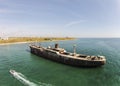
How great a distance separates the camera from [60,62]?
50.8 metres

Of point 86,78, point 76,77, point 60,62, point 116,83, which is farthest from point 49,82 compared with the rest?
point 60,62

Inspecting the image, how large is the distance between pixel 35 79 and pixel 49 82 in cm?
433

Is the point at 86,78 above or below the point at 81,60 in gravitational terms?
below

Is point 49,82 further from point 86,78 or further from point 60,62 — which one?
point 60,62

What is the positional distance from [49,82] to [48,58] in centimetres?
3031

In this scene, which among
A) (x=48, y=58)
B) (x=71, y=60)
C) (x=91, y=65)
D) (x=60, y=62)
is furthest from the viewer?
(x=48, y=58)

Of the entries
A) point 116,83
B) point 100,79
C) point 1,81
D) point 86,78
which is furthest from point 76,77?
point 1,81

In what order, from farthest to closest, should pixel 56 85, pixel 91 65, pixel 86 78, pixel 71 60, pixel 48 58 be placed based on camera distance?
pixel 48 58
pixel 71 60
pixel 91 65
pixel 86 78
pixel 56 85

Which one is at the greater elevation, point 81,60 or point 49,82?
point 81,60

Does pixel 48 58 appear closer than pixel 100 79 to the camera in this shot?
No

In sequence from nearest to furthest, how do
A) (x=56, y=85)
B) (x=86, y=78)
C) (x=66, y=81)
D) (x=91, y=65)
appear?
(x=56, y=85) → (x=66, y=81) → (x=86, y=78) → (x=91, y=65)

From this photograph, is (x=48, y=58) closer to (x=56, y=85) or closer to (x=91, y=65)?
(x=91, y=65)

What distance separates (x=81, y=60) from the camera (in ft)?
142

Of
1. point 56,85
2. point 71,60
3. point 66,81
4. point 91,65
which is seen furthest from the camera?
point 71,60
